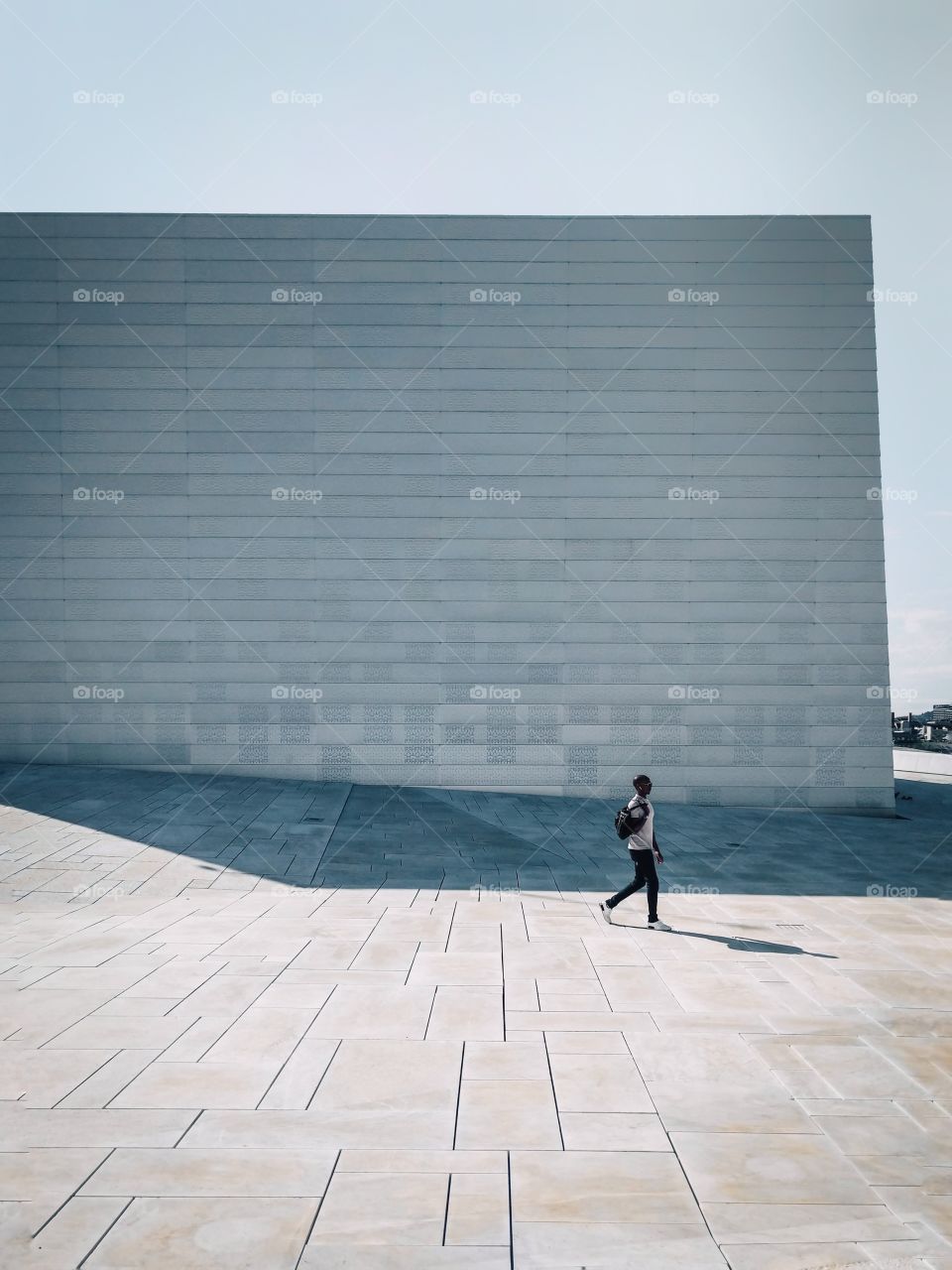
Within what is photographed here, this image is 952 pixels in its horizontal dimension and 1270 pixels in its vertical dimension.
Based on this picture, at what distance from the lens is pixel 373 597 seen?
19281mm

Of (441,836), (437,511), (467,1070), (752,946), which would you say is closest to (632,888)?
(752,946)

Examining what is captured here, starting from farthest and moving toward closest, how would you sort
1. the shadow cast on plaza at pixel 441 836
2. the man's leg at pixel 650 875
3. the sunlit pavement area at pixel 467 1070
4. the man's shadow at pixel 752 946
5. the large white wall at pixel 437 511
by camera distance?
the large white wall at pixel 437 511
the shadow cast on plaza at pixel 441 836
the man's leg at pixel 650 875
the man's shadow at pixel 752 946
the sunlit pavement area at pixel 467 1070

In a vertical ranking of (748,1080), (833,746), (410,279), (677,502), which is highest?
(410,279)

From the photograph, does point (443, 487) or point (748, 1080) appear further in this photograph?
point (443, 487)

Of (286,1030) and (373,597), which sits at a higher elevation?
(373,597)

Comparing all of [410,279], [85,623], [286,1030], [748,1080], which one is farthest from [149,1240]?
[410,279]

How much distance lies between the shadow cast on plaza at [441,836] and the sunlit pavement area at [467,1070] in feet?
0.72

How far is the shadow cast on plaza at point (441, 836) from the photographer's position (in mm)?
12125

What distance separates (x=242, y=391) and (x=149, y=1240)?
17.7 m

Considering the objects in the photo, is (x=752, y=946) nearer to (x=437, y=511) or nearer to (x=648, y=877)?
(x=648, y=877)

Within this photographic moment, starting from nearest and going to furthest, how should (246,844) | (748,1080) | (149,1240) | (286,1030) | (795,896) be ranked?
(149,1240) → (748,1080) → (286,1030) → (795,896) → (246,844)

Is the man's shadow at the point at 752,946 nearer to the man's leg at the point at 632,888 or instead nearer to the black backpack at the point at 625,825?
the man's leg at the point at 632,888

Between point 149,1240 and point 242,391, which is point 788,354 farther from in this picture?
point 149,1240

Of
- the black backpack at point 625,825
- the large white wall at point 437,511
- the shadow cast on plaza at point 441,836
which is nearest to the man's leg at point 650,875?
the black backpack at point 625,825
